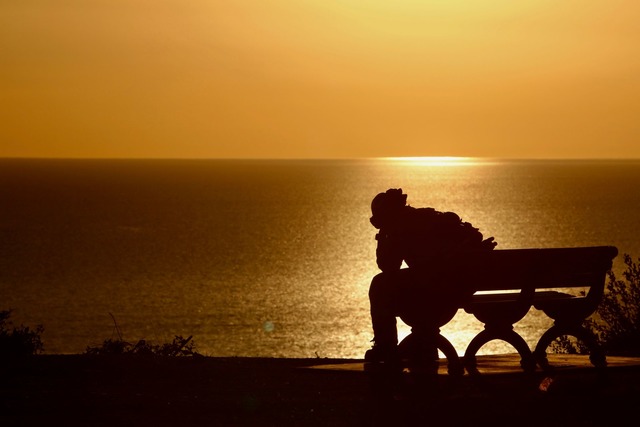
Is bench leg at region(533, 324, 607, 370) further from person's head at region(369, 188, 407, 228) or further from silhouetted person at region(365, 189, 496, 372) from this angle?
person's head at region(369, 188, 407, 228)

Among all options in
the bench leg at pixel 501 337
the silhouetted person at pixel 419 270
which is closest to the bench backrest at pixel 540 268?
the silhouetted person at pixel 419 270

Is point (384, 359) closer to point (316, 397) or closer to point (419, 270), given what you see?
point (419, 270)

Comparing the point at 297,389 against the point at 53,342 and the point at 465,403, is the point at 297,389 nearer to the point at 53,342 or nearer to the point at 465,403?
the point at 465,403

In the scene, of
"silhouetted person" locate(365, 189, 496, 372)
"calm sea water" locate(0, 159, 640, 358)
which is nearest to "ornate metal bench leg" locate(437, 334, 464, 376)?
"silhouetted person" locate(365, 189, 496, 372)

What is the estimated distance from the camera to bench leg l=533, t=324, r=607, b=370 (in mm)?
9039

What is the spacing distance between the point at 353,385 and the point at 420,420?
199 cm

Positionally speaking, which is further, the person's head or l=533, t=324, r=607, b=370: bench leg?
l=533, t=324, r=607, b=370: bench leg

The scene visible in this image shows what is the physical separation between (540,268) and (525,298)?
269 millimetres

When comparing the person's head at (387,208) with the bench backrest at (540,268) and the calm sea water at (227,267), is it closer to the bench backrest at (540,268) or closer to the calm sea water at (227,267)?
the bench backrest at (540,268)

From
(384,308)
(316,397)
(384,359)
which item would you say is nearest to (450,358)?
(384,359)

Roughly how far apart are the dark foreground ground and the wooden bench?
183 mm

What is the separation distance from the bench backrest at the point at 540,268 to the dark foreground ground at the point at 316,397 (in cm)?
69

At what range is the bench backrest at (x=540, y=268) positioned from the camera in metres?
8.58

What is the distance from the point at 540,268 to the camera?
28.8 feet
